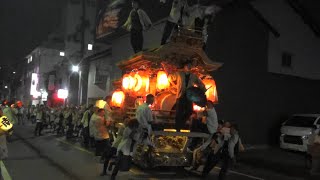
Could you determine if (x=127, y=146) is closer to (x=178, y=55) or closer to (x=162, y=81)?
(x=162, y=81)

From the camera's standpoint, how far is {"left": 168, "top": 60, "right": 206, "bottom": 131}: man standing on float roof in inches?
456

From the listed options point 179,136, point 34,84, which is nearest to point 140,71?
point 179,136

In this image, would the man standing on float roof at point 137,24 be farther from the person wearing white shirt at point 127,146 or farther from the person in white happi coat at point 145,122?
the person wearing white shirt at point 127,146

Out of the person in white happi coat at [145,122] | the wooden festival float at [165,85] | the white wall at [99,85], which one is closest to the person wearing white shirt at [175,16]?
the wooden festival float at [165,85]

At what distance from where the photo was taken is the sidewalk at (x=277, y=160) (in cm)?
1409

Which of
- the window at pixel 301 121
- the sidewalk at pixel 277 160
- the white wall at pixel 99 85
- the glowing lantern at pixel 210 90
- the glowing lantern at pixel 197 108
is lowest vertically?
the sidewalk at pixel 277 160

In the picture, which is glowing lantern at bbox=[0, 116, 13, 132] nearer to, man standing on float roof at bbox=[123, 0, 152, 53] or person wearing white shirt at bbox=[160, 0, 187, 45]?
person wearing white shirt at bbox=[160, 0, 187, 45]

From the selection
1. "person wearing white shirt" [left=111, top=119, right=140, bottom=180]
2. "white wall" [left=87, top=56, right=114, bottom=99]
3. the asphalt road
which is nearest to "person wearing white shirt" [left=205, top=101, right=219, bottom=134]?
the asphalt road

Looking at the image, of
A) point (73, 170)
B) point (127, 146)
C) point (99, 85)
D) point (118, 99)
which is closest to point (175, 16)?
point (118, 99)

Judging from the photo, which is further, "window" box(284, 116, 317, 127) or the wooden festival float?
"window" box(284, 116, 317, 127)

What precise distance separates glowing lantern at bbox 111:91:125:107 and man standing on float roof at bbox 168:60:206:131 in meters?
2.73

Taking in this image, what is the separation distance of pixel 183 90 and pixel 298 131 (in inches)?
337

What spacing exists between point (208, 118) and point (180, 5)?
12.9 ft

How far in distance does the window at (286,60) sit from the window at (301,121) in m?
3.60
